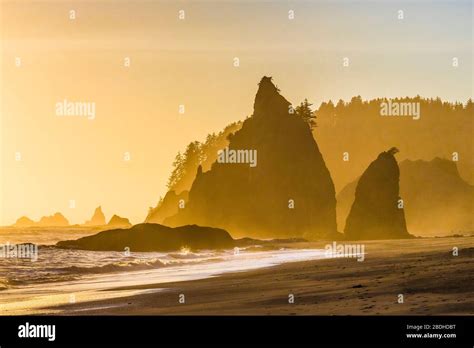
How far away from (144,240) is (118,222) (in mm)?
3230

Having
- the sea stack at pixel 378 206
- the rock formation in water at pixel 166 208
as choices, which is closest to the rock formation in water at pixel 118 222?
the rock formation in water at pixel 166 208

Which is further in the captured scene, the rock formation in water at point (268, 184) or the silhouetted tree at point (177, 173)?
the rock formation in water at point (268, 184)

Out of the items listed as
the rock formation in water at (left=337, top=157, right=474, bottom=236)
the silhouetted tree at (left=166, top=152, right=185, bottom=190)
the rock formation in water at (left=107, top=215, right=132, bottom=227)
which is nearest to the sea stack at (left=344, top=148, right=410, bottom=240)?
the rock formation in water at (left=337, top=157, right=474, bottom=236)

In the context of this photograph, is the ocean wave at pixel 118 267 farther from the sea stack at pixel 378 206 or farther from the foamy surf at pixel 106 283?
the sea stack at pixel 378 206

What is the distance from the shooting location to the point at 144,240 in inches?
1882

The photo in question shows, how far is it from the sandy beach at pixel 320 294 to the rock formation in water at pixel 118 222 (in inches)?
Answer: 679

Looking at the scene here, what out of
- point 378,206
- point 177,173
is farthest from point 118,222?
point 378,206

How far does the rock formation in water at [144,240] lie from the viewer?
4688 cm

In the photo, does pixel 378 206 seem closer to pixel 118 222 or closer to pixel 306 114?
pixel 306 114
